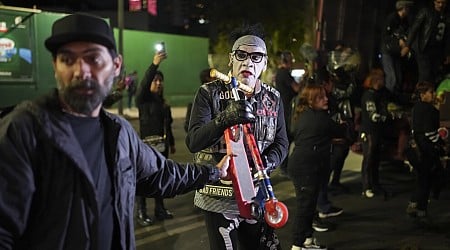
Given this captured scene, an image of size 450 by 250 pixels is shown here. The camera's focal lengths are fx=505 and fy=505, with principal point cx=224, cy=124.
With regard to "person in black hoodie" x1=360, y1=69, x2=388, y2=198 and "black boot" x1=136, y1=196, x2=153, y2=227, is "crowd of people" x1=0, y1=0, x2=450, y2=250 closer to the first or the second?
"black boot" x1=136, y1=196, x2=153, y2=227

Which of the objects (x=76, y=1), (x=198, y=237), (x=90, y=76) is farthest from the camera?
(x=76, y=1)

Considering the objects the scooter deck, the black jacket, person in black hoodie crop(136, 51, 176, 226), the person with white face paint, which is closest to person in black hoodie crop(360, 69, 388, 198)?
person in black hoodie crop(136, 51, 176, 226)

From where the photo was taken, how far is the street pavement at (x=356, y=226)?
494 cm

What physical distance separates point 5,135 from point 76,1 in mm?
27918

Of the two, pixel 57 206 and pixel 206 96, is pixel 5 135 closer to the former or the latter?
pixel 57 206

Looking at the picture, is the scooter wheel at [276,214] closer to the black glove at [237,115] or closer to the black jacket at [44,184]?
the black glove at [237,115]

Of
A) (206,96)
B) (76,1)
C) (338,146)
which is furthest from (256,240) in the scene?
(76,1)

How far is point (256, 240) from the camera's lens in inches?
115

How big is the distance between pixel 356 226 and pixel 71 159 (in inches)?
176

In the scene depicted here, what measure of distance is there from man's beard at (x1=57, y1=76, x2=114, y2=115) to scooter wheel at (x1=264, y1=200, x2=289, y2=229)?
1.10m

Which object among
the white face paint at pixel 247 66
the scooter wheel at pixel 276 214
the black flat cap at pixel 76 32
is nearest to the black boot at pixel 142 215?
the white face paint at pixel 247 66

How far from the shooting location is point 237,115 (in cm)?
240

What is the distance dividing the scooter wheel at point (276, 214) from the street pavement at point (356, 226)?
2404mm

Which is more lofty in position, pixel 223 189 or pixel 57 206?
pixel 57 206
